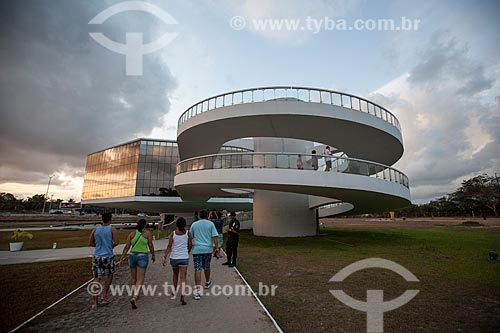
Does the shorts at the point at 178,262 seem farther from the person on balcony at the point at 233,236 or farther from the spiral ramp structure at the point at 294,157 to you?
the spiral ramp structure at the point at 294,157

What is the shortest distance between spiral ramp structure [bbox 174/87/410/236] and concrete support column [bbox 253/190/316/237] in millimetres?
69

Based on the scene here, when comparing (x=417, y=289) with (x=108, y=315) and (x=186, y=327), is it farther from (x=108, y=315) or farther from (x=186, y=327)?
(x=108, y=315)

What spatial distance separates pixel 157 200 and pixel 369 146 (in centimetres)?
2808

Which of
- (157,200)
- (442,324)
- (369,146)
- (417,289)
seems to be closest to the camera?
(442,324)

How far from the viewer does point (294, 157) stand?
12070mm

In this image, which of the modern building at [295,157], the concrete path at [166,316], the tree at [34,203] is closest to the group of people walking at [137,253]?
the concrete path at [166,316]

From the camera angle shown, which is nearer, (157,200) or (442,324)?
(442,324)

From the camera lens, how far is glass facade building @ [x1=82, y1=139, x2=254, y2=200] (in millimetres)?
37219

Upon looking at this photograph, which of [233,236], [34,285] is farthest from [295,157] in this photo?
[34,285]

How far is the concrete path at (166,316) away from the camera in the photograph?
374cm

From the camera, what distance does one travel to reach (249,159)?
1233cm

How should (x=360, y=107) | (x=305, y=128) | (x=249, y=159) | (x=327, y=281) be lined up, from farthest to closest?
(x=305, y=128), (x=360, y=107), (x=249, y=159), (x=327, y=281)

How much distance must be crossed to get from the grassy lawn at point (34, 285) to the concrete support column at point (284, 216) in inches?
463

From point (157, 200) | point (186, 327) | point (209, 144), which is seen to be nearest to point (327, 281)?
point (186, 327)
